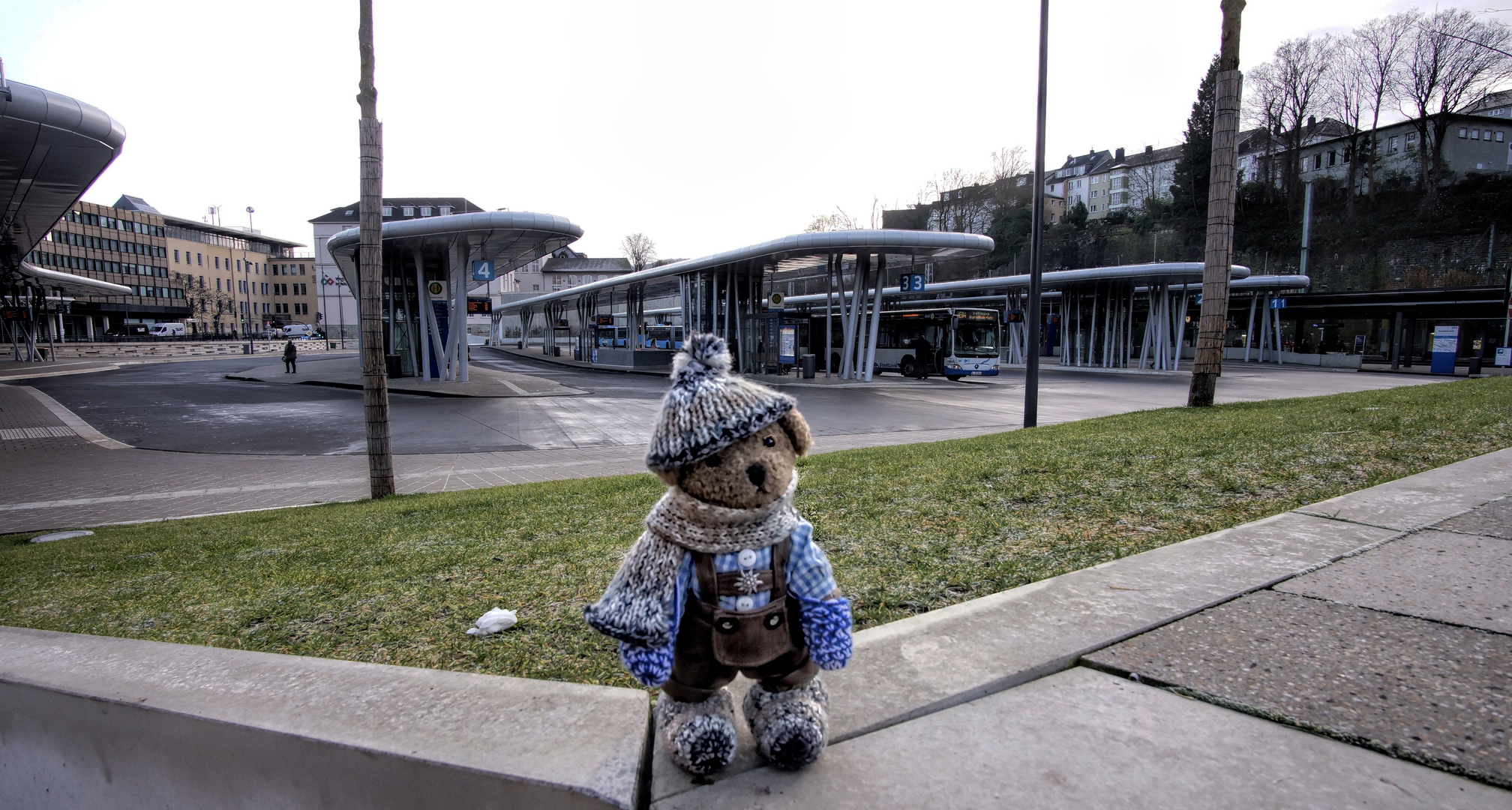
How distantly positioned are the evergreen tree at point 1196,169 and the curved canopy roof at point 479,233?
174ft

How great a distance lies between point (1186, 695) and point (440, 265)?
29572 millimetres

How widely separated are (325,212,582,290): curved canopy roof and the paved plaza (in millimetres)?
4939

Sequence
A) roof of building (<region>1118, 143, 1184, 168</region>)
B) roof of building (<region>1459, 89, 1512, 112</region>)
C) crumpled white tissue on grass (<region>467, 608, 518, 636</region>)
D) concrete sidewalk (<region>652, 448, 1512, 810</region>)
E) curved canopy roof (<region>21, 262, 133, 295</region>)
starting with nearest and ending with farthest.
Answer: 1. concrete sidewalk (<region>652, 448, 1512, 810</region>)
2. crumpled white tissue on grass (<region>467, 608, 518, 636</region>)
3. curved canopy roof (<region>21, 262, 133, 295</region>)
4. roof of building (<region>1459, 89, 1512, 112</region>)
5. roof of building (<region>1118, 143, 1184, 168</region>)

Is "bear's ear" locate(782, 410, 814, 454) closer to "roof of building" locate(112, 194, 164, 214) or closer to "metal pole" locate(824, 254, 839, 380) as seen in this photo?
"metal pole" locate(824, 254, 839, 380)

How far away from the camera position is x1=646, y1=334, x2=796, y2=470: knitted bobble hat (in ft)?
5.97

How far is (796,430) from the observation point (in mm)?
2025

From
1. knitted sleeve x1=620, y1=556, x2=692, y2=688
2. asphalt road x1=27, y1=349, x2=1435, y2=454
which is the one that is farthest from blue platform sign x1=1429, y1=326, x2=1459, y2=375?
knitted sleeve x1=620, y1=556, x2=692, y2=688

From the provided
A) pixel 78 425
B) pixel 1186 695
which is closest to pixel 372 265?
pixel 1186 695

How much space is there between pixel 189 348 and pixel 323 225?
31.9m

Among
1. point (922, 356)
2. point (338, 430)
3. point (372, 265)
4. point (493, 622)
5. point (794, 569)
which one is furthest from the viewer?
point (922, 356)

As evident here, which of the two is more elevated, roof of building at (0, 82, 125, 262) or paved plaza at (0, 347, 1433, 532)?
roof of building at (0, 82, 125, 262)

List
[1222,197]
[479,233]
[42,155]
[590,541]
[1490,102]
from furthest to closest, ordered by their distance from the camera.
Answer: [1490,102] → [479,233] → [42,155] → [1222,197] → [590,541]

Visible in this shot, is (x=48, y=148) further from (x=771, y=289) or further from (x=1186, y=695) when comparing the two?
(x=771, y=289)

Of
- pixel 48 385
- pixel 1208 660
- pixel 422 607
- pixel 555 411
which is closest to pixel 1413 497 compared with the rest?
pixel 1208 660
